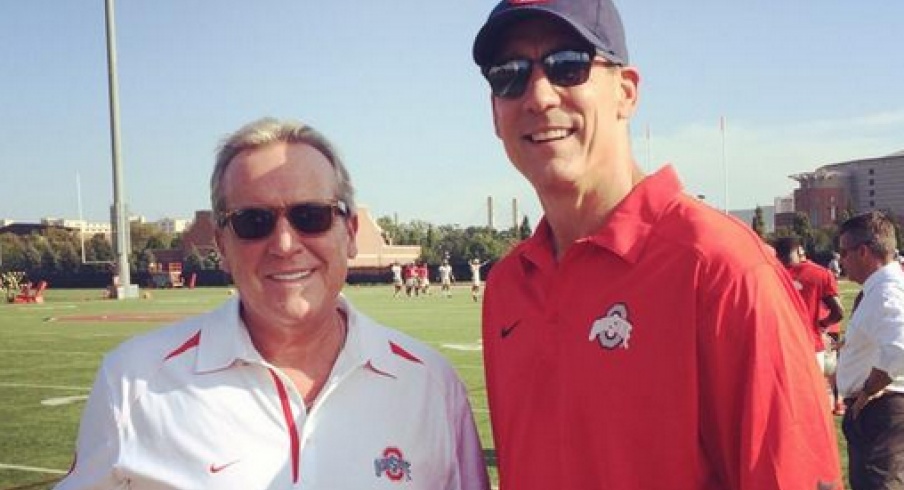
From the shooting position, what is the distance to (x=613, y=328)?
2.39 metres

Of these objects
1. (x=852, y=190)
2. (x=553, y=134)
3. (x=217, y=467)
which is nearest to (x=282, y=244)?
(x=217, y=467)

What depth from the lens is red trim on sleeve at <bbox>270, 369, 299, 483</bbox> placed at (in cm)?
282

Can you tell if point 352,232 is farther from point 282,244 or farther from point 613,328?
point 613,328

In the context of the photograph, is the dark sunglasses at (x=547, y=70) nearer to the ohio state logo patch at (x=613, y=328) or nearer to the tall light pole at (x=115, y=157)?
the ohio state logo patch at (x=613, y=328)

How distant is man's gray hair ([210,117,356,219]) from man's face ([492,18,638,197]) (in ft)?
2.28

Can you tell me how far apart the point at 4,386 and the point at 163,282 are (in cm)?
5504

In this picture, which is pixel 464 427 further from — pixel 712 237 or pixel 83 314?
pixel 83 314

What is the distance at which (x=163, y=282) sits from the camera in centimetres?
6656

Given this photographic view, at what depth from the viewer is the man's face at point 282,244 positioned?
2982mm

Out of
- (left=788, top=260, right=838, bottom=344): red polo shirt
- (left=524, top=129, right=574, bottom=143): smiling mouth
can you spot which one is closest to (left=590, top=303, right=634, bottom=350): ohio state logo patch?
(left=524, top=129, right=574, bottom=143): smiling mouth

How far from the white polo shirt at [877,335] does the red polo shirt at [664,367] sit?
3.76 meters

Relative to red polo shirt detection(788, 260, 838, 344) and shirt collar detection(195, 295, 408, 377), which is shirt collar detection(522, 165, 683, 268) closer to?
shirt collar detection(195, 295, 408, 377)

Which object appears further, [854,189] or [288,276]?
[854,189]

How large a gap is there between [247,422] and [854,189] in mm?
131459
